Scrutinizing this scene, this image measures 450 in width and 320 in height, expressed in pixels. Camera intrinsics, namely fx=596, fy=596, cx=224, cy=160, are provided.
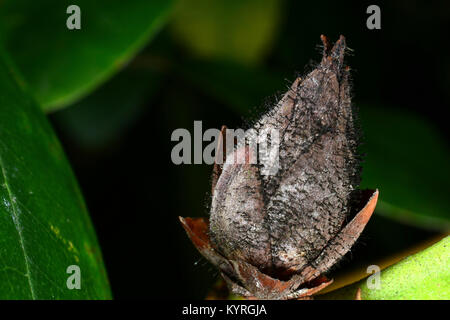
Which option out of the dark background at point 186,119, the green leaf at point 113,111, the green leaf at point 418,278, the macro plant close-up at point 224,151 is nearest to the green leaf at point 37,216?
the macro plant close-up at point 224,151

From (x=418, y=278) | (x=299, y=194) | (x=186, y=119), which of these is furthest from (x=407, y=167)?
(x=299, y=194)

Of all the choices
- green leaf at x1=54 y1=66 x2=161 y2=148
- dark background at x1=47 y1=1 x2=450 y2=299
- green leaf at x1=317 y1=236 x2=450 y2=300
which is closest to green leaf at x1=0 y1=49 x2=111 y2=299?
green leaf at x1=317 y1=236 x2=450 y2=300

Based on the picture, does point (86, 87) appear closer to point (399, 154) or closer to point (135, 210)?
point (135, 210)

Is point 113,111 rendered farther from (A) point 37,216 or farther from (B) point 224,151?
(B) point 224,151

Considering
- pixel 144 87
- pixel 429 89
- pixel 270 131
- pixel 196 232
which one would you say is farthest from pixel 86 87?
pixel 429 89

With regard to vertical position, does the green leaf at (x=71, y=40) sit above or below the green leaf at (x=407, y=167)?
above

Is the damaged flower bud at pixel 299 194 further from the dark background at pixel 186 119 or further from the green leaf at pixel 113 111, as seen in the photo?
the green leaf at pixel 113 111

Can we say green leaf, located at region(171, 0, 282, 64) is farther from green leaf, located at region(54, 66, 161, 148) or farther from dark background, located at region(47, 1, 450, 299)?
green leaf, located at region(54, 66, 161, 148)
